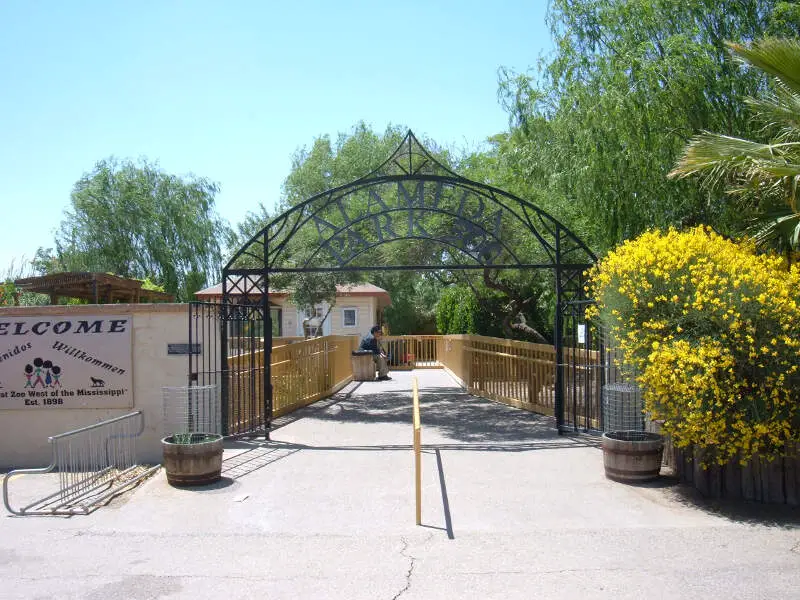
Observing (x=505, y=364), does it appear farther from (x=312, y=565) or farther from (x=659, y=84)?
(x=312, y=565)

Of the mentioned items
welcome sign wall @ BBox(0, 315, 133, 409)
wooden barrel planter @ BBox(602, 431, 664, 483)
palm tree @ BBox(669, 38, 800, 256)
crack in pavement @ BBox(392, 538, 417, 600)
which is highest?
palm tree @ BBox(669, 38, 800, 256)

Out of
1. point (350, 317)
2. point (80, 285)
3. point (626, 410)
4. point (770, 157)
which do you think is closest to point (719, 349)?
point (626, 410)

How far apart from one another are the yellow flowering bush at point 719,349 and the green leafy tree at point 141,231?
99.4 ft

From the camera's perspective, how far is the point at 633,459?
26.1 feet

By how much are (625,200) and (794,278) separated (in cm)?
415

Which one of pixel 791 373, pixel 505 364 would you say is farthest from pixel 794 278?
pixel 505 364

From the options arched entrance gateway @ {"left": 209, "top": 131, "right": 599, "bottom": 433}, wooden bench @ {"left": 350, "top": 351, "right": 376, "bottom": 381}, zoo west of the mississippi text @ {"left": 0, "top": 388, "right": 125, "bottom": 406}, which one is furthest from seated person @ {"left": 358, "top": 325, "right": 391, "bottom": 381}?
zoo west of the mississippi text @ {"left": 0, "top": 388, "right": 125, "bottom": 406}

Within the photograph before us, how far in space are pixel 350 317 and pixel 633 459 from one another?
1989 centimetres

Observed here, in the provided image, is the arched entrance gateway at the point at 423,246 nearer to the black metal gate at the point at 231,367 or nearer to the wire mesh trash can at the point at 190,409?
the black metal gate at the point at 231,367

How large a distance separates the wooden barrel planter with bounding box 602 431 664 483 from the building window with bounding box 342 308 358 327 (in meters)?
19.4

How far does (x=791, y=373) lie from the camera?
6.61m

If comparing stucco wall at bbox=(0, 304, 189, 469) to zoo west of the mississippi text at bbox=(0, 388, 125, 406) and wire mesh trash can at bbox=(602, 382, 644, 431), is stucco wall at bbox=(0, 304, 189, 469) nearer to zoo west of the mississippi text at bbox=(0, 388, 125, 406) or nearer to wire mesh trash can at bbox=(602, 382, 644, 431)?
zoo west of the mississippi text at bbox=(0, 388, 125, 406)

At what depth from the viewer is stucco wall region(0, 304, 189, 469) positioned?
32.9ft

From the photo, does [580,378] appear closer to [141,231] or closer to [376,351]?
[376,351]
